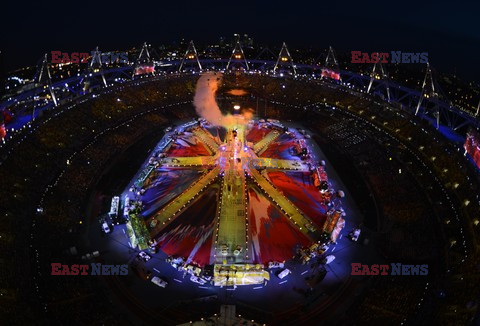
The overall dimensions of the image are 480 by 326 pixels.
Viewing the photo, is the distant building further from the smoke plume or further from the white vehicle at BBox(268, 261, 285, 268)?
the smoke plume

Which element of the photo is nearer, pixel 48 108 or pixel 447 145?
pixel 447 145

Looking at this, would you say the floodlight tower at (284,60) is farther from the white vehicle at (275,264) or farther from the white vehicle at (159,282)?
the white vehicle at (159,282)

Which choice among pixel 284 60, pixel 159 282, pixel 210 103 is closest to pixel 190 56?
pixel 210 103

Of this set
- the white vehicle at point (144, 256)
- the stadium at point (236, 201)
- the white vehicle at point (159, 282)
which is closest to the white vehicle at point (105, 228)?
the stadium at point (236, 201)

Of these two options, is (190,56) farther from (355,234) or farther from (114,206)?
(355,234)

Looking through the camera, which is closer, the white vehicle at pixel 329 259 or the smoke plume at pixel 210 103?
the white vehicle at pixel 329 259

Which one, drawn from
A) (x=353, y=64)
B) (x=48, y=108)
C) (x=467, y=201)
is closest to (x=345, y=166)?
(x=467, y=201)

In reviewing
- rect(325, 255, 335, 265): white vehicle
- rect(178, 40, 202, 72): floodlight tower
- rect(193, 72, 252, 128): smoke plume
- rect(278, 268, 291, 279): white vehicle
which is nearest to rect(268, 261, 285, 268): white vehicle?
rect(278, 268, 291, 279): white vehicle

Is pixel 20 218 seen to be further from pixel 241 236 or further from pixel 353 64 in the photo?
pixel 353 64

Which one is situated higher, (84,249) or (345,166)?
(345,166)
